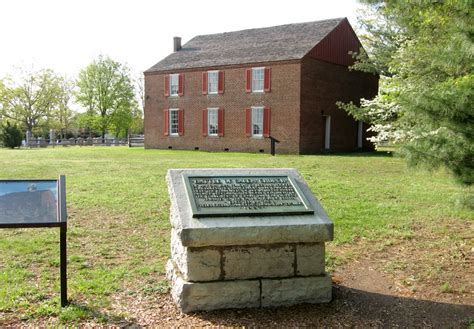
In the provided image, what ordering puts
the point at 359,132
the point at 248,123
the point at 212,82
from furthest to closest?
the point at 359,132 < the point at 212,82 < the point at 248,123

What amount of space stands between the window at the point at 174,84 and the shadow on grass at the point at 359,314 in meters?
28.5

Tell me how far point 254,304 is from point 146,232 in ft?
10.8

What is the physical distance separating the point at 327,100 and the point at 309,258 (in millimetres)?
25030

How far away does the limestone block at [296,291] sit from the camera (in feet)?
14.1

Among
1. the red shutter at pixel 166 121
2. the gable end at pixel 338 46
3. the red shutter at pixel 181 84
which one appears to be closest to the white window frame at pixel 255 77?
the gable end at pixel 338 46

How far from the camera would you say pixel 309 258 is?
439 cm

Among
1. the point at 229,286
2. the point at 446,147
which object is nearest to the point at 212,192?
the point at 229,286

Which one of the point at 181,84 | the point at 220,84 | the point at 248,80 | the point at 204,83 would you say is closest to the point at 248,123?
the point at 248,80

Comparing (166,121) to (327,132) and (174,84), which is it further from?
(327,132)

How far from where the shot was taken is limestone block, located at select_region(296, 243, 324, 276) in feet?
14.4

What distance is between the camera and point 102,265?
5.55 metres

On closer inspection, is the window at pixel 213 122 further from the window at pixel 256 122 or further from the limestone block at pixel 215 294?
the limestone block at pixel 215 294

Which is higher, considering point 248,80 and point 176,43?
point 176,43

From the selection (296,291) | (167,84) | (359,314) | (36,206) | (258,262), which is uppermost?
(167,84)
